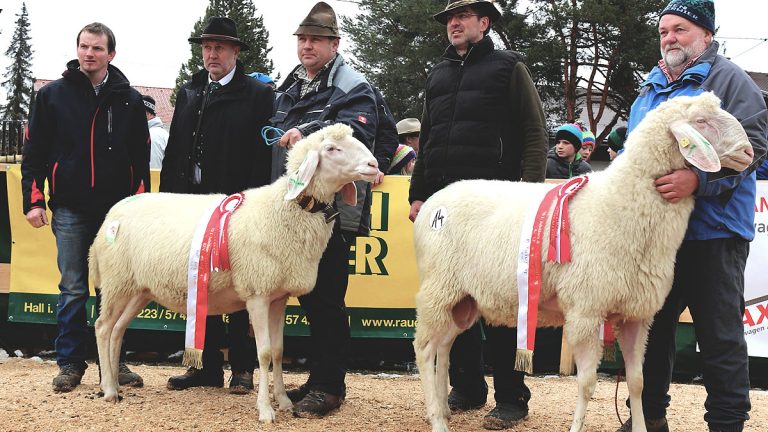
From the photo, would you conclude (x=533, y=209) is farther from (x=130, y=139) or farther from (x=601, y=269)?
(x=130, y=139)

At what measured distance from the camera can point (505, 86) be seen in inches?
196

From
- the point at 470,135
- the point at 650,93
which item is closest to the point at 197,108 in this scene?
the point at 470,135

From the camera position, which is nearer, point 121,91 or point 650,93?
point 650,93

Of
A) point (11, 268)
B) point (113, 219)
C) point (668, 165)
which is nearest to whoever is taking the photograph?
point (668, 165)

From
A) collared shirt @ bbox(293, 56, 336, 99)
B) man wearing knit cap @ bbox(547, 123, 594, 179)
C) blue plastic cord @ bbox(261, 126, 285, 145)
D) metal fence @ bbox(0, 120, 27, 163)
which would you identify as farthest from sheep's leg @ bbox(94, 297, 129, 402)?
metal fence @ bbox(0, 120, 27, 163)

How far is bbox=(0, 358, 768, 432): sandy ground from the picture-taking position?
4.72 metres

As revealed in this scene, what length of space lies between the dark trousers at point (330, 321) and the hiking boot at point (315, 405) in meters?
0.07

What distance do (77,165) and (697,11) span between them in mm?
4272

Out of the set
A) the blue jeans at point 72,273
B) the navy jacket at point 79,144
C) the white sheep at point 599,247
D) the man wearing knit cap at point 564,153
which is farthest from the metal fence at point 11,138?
the white sheep at point 599,247

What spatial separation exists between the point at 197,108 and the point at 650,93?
319 cm

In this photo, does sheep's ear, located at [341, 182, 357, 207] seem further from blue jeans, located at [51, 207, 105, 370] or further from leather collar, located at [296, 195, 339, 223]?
blue jeans, located at [51, 207, 105, 370]

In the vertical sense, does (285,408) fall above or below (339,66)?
below

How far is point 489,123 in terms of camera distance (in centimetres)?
496

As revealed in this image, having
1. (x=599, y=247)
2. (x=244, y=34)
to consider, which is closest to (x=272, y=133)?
(x=599, y=247)
